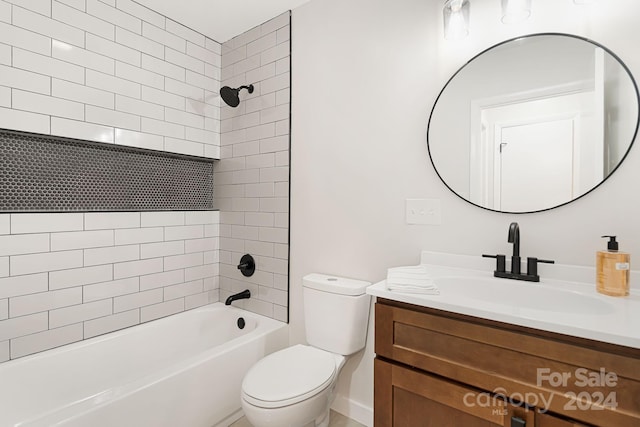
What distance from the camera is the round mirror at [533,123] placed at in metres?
1.20

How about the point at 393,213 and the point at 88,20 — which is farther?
the point at 88,20

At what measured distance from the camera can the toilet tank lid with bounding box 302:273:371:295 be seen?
170 cm

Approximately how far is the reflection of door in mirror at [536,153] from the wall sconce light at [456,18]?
356 mm

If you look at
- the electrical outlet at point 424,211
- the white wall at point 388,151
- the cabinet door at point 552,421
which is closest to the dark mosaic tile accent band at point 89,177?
the white wall at point 388,151

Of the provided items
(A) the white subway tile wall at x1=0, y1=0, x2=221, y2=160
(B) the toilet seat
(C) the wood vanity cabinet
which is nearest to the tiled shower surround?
(A) the white subway tile wall at x1=0, y1=0, x2=221, y2=160

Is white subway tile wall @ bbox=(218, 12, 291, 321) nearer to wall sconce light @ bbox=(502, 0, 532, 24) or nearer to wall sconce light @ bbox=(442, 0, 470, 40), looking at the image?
wall sconce light @ bbox=(442, 0, 470, 40)

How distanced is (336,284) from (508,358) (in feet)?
3.09

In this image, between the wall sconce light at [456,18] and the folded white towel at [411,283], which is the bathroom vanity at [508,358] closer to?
the folded white towel at [411,283]

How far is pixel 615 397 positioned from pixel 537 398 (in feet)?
0.56

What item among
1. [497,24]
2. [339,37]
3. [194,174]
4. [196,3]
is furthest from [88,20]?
[497,24]

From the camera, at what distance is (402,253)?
1.69 metres

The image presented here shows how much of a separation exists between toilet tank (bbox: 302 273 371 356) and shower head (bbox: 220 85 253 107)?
1439 millimetres

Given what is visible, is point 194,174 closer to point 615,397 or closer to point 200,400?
point 200,400

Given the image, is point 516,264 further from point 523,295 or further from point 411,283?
point 411,283
